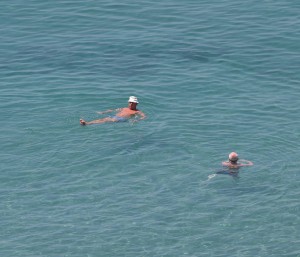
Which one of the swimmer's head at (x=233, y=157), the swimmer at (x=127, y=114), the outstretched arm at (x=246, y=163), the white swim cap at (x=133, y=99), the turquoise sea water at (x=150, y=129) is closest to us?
the turquoise sea water at (x=150, y=129)

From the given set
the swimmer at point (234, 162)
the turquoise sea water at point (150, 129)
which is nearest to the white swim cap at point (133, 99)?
the turquoise sea water at point (150, 129)

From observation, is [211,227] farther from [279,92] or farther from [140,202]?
[279,92]

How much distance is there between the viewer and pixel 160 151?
4344 cm

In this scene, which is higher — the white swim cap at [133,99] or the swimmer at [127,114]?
the white swim cap at [133,99]

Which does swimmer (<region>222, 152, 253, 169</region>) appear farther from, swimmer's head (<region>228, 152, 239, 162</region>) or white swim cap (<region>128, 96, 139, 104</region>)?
white swim cap (<region>128, 96, 139, 104</region>)

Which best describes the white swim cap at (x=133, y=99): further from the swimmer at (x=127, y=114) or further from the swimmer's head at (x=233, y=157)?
the swimmer's head at (x=233, y=157)

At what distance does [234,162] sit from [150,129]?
6505 mm

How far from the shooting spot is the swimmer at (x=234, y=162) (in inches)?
1592

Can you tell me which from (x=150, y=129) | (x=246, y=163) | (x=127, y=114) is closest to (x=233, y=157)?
(x=246, y=163)

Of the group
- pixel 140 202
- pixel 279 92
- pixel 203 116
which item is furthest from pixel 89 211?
pixel 279 92

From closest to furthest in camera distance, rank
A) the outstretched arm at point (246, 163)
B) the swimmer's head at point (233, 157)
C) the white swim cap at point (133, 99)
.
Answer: the swimmer's head at point (233, 157)
the outstretched arm at point (246, 163)
the white swim cap at point (133, 99)

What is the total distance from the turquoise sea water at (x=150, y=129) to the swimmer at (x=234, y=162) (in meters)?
0.40

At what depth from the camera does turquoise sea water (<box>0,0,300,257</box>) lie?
3641cm

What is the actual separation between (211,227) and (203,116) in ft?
38.5
